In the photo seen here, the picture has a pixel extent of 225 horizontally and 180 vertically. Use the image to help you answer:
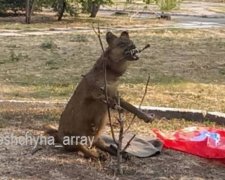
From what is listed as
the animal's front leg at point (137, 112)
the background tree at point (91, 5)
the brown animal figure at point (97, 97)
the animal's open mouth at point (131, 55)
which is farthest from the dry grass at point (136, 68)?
the background tree at point (91, 5)

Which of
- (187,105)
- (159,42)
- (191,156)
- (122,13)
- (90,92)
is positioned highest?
(90,92)

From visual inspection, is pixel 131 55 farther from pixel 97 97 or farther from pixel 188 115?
pixel 188 115

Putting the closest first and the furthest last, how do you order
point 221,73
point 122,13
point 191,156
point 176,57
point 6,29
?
1. point 191,156
2. point 221,73
3. point 176,57
4. point 6,29
5. point 122,13

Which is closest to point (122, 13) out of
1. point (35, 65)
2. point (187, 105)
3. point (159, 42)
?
point (159, 42)

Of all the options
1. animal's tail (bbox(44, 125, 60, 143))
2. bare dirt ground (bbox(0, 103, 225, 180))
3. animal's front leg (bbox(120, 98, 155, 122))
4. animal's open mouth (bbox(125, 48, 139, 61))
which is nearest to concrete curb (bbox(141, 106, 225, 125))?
bare dirt ground (bbox(0, 103, 225, 180))

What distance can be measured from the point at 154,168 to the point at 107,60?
3.56 feet

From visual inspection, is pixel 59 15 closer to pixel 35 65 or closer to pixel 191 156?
pixel 35 65

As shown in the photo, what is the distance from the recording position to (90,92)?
5.32m

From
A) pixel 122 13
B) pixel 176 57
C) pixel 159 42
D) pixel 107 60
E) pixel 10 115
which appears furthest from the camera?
pixel 122 13

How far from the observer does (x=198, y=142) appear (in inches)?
245

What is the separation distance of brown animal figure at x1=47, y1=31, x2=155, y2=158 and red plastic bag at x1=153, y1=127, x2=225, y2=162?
0.99 metres

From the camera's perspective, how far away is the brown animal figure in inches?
204

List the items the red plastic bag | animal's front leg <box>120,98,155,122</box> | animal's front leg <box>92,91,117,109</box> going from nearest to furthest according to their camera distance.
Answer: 1. animal's front leg <box>92,91,117,109</box>
2. animal's front leg <box>120,98,155,122</box>
3. the red plastic bag

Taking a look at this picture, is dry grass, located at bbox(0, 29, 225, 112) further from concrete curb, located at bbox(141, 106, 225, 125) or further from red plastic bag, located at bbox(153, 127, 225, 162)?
red plastic bag, located at bbox(153, 127, 225, 162)
